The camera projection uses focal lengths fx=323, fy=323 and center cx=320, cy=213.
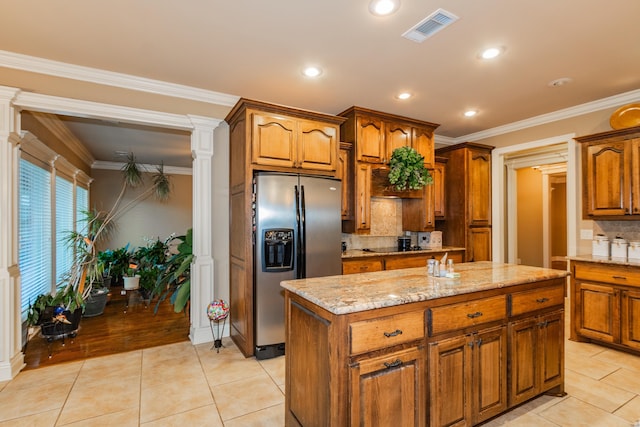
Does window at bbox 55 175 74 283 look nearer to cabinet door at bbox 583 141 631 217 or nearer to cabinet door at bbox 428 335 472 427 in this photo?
cabinet door at bbox 428 335 472 427

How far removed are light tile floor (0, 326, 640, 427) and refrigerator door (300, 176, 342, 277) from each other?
1011 mm

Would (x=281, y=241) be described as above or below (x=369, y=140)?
below

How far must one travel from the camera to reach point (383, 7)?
217 cm

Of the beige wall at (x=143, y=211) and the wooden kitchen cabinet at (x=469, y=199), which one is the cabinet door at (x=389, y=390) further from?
the beige wall at (x=143, y=211)

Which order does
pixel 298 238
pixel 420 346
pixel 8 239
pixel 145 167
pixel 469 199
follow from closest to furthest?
pixel 420 346 → pixel 8 239 → pixel 298 238 → pixel 469 199 → pixel 145 167

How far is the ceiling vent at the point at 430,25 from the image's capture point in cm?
226

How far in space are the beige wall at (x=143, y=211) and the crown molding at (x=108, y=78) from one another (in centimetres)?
488

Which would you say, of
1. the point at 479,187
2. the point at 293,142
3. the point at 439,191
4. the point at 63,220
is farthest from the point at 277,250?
Result: the point at 63,220

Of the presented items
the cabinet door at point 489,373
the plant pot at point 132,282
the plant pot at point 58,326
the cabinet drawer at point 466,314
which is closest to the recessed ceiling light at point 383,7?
the cabinet drawer at point 466,314

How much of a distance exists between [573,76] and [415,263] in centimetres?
263

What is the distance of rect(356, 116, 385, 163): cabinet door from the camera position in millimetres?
4125

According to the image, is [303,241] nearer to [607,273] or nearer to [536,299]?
[536,299]

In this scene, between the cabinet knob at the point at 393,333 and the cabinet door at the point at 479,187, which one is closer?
the cabinet knob at the point at 393,333

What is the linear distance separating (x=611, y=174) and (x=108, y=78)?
5.29 meters
